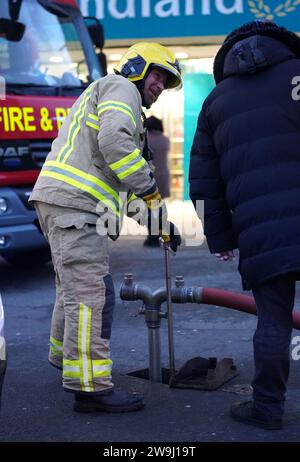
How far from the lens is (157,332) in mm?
4566

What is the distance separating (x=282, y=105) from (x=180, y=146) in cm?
1141

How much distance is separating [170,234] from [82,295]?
1.85 feet

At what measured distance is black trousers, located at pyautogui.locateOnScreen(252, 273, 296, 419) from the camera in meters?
3.64

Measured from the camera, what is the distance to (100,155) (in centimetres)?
407

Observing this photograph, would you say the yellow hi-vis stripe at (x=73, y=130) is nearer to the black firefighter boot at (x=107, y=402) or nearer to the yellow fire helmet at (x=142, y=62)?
the yellow fire helmet at (x=142, y=62)

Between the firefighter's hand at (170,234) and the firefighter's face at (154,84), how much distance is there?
66 centimetres

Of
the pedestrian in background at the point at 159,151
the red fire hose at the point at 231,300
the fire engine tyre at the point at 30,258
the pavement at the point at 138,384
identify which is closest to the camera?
the pavement at the point at 138,384

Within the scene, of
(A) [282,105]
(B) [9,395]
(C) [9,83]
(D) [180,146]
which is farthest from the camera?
(D) [180,146]

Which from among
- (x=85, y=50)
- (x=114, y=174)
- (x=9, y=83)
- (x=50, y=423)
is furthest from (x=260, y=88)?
(x=85, y=50)

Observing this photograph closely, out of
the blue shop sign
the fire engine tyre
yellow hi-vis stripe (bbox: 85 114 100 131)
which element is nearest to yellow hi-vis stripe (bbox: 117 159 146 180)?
yellow hi-vis stripe (bbox: 85 114 100 131)

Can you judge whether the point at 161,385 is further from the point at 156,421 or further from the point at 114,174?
the point at 114,174

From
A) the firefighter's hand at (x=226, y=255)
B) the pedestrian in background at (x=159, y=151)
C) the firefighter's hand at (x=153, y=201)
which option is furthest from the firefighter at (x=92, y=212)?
the pedestrian in background at (x=159, y=151)

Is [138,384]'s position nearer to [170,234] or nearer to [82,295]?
[82,295]

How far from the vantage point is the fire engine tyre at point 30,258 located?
8602 millimetres
